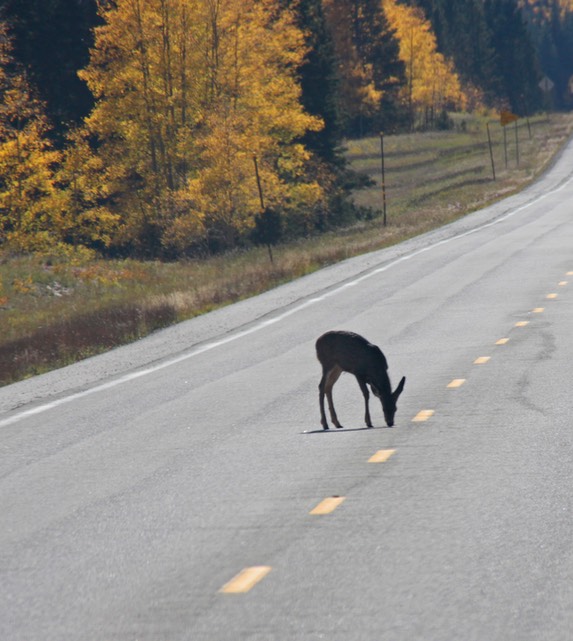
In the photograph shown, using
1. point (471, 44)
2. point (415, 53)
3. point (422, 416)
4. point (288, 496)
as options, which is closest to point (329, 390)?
point (422, 416)

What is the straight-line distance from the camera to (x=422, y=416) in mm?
10383

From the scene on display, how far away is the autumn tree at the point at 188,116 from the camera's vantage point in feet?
143

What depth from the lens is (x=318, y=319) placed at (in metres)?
18.9

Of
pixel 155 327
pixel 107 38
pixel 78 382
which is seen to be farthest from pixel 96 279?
pixel 78 382

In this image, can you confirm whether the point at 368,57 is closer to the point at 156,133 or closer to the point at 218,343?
the point at 156,133

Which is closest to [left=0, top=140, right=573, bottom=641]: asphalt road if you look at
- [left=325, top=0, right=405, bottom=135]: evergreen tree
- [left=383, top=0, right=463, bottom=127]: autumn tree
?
[left=325, top=0, right=405, bottom=135]: evergreen tree

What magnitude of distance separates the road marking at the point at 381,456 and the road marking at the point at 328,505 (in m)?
1.16

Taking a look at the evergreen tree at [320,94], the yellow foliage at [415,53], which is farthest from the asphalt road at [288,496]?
the yellow foliage at [415,53]

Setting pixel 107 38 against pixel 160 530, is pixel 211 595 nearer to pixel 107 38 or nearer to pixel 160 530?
pixel 160 530

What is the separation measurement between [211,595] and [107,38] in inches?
1572

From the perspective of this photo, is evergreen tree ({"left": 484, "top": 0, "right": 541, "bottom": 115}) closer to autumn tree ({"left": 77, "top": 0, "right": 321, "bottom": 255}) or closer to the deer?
autumn tree ({"left": 77, "top": 0, "right": 321, "bottom": 255})

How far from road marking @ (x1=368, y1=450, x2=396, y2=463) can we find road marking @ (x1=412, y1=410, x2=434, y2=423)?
4.35 ft

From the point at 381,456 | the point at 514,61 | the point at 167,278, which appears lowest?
the point at 167,278

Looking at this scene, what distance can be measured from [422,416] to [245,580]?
4.84m
